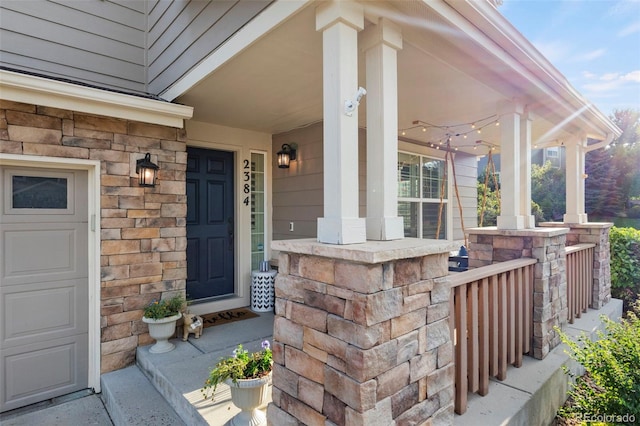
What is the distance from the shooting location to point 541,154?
808 inches

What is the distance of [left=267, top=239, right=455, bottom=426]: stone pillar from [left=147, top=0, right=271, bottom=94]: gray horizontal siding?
5.52 feet

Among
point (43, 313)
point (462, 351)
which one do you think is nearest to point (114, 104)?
point (43, 313)

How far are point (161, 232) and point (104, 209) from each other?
526 millimetres

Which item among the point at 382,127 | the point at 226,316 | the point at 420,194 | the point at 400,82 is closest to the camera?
the point at 382,127

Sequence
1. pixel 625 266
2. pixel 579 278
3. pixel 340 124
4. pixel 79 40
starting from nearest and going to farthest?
pixel 340 124, pixel 79 40, pixel 579 278, pixel 625 266

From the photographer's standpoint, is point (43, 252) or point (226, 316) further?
point (226, 316)

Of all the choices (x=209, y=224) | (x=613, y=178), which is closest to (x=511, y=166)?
(x=209, y=224)

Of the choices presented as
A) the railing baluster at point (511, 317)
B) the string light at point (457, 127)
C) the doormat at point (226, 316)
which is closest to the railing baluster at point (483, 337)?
the railing baluster at point (511, 317)

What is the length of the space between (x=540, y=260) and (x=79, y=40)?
4.71 m

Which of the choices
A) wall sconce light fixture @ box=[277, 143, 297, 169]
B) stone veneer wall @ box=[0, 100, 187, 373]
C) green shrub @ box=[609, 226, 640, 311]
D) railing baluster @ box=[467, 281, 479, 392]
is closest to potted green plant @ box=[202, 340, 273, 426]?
railing baluster @ box=[467, 281, 479, 392]

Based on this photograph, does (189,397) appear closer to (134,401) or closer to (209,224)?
(134,401)

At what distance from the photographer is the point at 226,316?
3951 millimetres

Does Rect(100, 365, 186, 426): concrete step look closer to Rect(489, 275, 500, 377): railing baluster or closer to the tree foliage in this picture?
Rect(489, 275, 500, 377): railing baluster

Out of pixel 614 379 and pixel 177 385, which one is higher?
pixel 614 379
